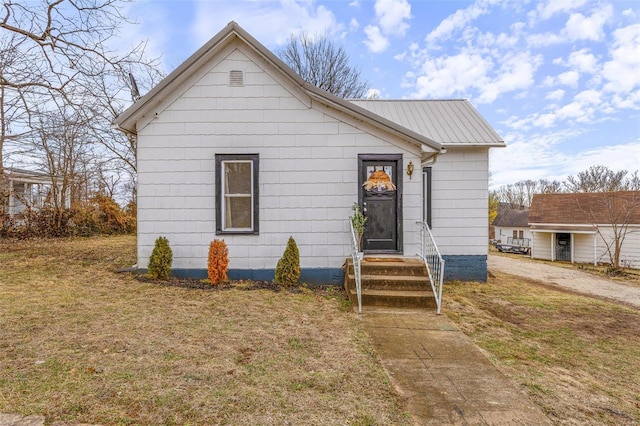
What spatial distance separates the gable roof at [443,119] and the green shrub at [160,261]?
6.84m

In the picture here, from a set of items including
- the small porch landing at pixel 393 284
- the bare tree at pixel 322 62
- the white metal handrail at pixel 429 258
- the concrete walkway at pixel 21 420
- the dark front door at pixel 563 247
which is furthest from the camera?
the dark front door at pixel 563 247

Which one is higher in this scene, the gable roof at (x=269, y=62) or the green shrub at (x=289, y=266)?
the gable roof at (x=269, y=62)

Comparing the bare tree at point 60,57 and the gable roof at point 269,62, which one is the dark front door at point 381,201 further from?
the bare tree at point 60,57

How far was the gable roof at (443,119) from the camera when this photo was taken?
26.8 feet

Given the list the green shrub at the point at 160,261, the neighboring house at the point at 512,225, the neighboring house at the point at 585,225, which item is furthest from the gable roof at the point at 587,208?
the green shrub at the point at 160,261

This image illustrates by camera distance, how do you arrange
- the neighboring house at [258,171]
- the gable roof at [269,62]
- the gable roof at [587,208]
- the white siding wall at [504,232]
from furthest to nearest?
1. the white siding wall at [504,232]
2. the gable roof at [587,208]
3. the neighboring house at [258,171]
4. the gable roof at [269,62]

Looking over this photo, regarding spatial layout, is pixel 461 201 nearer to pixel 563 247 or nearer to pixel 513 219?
pixel 563 247

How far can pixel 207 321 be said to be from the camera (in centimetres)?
458

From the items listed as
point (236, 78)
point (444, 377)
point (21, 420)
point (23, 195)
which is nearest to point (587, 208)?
point (236, 78)

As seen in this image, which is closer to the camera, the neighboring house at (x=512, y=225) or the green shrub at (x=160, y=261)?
the green shrub at (x=160, y=261)

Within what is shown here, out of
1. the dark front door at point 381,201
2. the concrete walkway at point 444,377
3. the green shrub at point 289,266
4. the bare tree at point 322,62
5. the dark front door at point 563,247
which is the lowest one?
the dark front door at point 563,247

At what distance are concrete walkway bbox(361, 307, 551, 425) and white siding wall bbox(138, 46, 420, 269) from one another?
9.28 feet

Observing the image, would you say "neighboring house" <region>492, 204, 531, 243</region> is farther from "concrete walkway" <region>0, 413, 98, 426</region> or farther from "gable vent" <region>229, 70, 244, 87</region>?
"concrete walkway" <region>0, 413, 98, 426</region>

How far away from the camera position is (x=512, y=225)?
119ft
